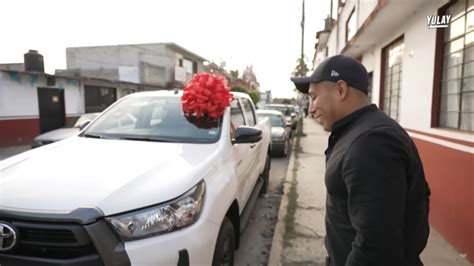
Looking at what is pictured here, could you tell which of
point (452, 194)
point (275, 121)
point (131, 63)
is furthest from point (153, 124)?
point (131, 63)

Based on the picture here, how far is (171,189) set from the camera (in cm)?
213

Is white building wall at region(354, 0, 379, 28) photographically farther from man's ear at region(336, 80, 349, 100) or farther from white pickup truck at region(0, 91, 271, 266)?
man's ear at region(336, 80, 349, 100)

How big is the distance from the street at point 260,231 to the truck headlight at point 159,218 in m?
1.90

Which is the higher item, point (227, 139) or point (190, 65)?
point (190, 65)

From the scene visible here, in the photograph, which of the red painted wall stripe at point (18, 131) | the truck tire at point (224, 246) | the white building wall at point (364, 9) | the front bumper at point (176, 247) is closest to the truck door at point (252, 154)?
the truck tire at point (224, 246)

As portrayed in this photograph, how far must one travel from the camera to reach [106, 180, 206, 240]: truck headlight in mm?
1922

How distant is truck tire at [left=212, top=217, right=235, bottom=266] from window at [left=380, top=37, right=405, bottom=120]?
17.4 feet

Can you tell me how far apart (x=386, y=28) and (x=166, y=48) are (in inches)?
910

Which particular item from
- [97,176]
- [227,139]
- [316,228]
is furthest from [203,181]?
[316,228]

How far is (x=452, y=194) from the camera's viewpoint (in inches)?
149

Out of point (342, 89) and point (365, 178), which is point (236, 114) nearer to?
point (342, 89)

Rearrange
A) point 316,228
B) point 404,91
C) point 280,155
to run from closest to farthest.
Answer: point 316,228, point 404,91, point 280,155

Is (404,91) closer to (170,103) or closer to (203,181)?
(170,103)

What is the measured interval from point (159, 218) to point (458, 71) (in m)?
3.92
